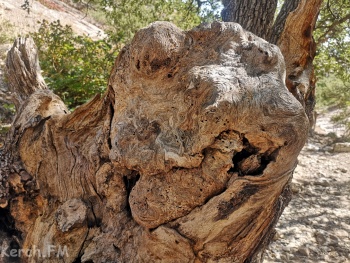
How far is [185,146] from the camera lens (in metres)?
1.76

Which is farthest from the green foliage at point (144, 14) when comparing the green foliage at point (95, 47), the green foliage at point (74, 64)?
the green foliage at point (74, 64)

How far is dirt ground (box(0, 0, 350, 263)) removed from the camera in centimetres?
333

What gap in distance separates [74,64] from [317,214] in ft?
14.9

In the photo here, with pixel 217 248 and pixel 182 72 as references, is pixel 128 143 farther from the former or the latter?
pixel 217 248

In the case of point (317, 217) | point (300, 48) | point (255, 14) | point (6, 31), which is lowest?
point (317, 217)

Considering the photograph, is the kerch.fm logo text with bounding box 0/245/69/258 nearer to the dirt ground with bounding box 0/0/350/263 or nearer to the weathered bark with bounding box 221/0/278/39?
the dirt ground with bounding box 0/0/350/263

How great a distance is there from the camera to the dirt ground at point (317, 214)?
3.33m

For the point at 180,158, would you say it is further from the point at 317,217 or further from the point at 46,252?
the point at 317,217

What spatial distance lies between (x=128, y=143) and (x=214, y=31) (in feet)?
2.48

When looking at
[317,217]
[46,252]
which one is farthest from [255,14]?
[46,252]

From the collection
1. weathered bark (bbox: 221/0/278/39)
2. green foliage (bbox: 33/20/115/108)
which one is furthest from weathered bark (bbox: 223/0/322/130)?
green foliage (bbox: 33/20/115/108)

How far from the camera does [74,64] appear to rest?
6.35 m

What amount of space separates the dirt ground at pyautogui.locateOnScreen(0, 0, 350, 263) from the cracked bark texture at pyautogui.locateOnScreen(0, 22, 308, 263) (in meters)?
1.53

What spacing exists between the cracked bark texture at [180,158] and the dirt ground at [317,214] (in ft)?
5.02
